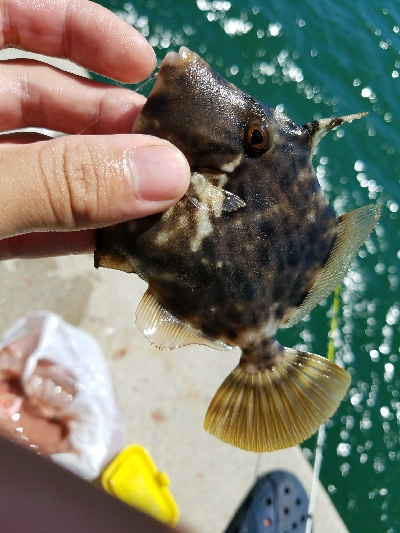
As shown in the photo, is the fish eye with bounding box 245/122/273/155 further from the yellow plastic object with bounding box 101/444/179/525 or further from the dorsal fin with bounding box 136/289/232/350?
the yellow plastic object with bounding box 101/444/179/525

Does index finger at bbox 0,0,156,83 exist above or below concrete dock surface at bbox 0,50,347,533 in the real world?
above

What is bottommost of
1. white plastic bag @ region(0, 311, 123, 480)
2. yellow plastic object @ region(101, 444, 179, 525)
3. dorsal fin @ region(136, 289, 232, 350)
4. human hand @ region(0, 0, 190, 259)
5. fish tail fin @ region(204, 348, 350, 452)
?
yellow plastic object @ region(101, 444, 179, 525)

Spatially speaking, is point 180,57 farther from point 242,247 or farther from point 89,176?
point 242,247

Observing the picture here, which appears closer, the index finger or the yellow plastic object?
the index finger

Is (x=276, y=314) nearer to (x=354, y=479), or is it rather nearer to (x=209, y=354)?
(x=209, y=354)

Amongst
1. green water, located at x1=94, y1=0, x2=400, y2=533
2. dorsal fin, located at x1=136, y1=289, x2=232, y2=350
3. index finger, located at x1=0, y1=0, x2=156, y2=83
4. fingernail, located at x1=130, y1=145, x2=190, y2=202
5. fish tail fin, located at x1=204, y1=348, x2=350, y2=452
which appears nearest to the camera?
fingernail, located at x1=130, y1=145, x2=190, y2=202

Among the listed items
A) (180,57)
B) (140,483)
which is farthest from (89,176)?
(140,483)

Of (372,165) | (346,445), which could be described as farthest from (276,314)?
(372,165)

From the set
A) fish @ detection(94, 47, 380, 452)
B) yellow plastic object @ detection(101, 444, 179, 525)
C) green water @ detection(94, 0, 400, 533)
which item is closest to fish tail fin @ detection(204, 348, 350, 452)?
fish @ detection(94, 47, 380, 452)
